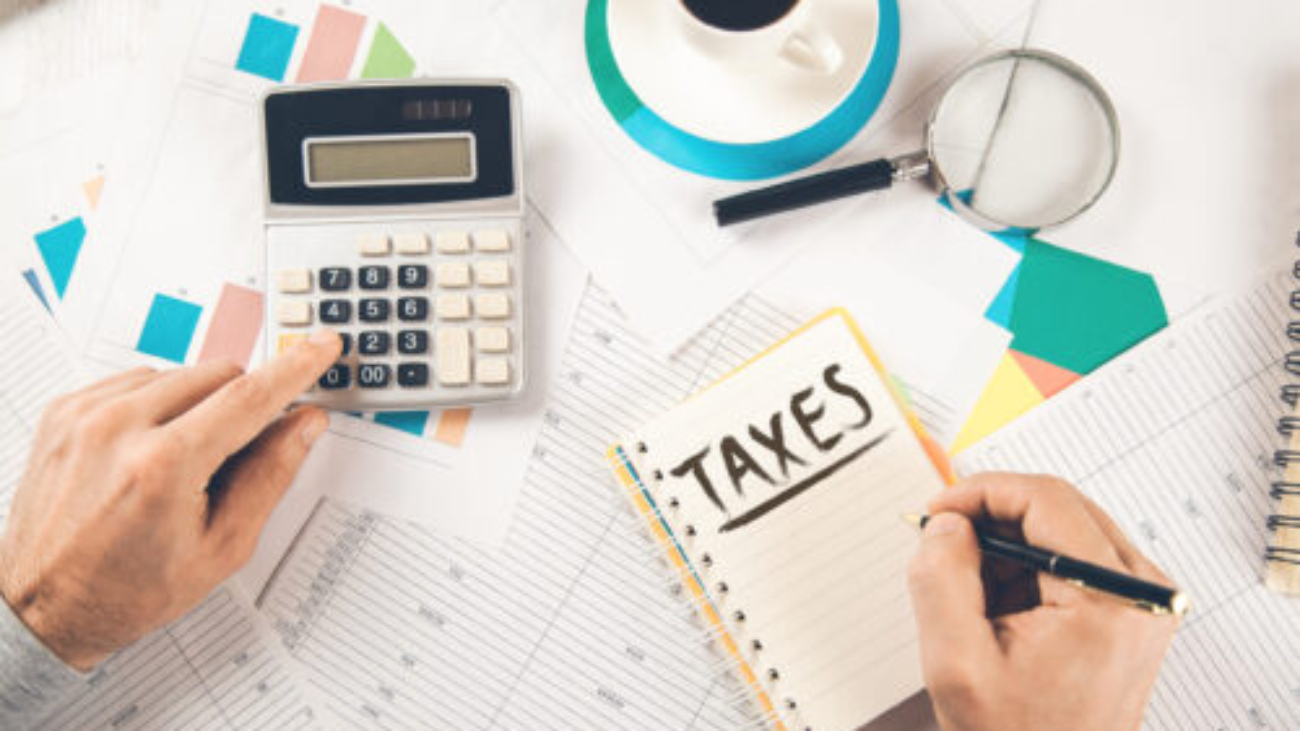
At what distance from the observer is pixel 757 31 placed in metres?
0.72

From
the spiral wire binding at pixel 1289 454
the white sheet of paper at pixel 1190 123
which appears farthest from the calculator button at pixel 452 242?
the spiral wire binding at pixel 1289 454

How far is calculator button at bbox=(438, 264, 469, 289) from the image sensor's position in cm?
80

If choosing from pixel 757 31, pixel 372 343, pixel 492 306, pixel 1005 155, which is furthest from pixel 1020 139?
pixel 372 343

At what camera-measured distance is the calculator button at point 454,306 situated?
798 mm

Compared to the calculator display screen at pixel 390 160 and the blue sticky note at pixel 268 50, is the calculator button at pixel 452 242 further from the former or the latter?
the blue sticky note at pixel 268 50

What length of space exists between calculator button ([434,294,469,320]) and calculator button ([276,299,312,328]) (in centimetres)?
11

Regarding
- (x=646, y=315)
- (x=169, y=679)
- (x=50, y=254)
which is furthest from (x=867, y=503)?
(x=50, y=254)

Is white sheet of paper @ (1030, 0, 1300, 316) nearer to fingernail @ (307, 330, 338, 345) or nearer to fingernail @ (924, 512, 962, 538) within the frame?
fingernail @ (924, 512, 962, 538)

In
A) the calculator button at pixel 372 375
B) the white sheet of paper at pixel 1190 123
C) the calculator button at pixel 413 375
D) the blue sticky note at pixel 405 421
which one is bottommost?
the white sheet of paper at pixel 1190 123

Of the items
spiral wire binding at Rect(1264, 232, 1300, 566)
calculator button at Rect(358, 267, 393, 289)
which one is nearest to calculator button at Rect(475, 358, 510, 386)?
calculator button at Rect(358, 267, 393, 289)

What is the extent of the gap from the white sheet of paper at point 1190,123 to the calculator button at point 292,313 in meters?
0.66

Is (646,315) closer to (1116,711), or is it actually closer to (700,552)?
(700,552)

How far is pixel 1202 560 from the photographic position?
0.82 metres

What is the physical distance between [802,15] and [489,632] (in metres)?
0.58
